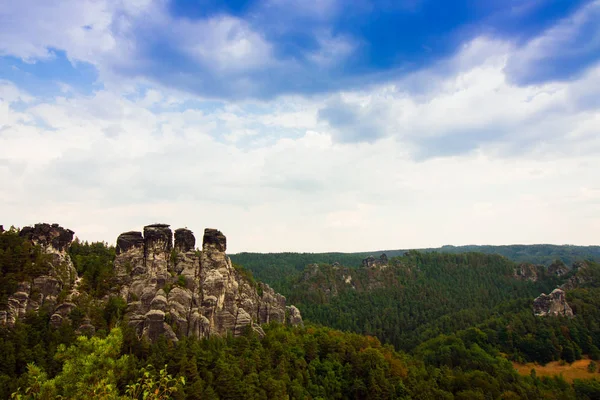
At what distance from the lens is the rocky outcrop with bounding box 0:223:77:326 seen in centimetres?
5059

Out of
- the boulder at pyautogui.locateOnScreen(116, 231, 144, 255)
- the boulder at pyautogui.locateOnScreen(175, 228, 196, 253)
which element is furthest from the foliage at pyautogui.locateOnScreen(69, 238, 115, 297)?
the boulder at pyautogui.locateOnScreen(175, 228, 196, 253)

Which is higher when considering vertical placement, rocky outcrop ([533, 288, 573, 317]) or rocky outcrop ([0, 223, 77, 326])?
rocky outcrop ([0, 223, 77, 326])

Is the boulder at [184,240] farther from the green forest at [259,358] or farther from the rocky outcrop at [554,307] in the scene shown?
the rocky outcrop at [554,307]

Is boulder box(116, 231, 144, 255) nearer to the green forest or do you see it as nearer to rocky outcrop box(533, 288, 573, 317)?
the green forest

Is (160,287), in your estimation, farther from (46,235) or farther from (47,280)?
(46,235)

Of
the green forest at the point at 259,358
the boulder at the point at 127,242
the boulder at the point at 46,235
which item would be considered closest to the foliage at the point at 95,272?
the green forest at the point at 259,358

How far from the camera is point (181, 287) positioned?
62.5m

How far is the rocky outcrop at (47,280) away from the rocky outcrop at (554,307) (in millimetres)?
141381

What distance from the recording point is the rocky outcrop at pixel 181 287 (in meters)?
56.8

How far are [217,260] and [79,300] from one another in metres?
23.1

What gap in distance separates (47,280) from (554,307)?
487 ft

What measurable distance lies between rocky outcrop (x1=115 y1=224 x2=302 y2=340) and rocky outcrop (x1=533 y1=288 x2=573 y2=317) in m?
107

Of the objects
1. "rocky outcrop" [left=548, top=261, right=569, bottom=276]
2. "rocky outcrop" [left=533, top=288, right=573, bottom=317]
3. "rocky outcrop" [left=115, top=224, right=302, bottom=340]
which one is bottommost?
"rocky outcrop" [left=533, top=288, right=573, bottom=317]

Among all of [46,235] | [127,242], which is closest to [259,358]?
[127,242]
